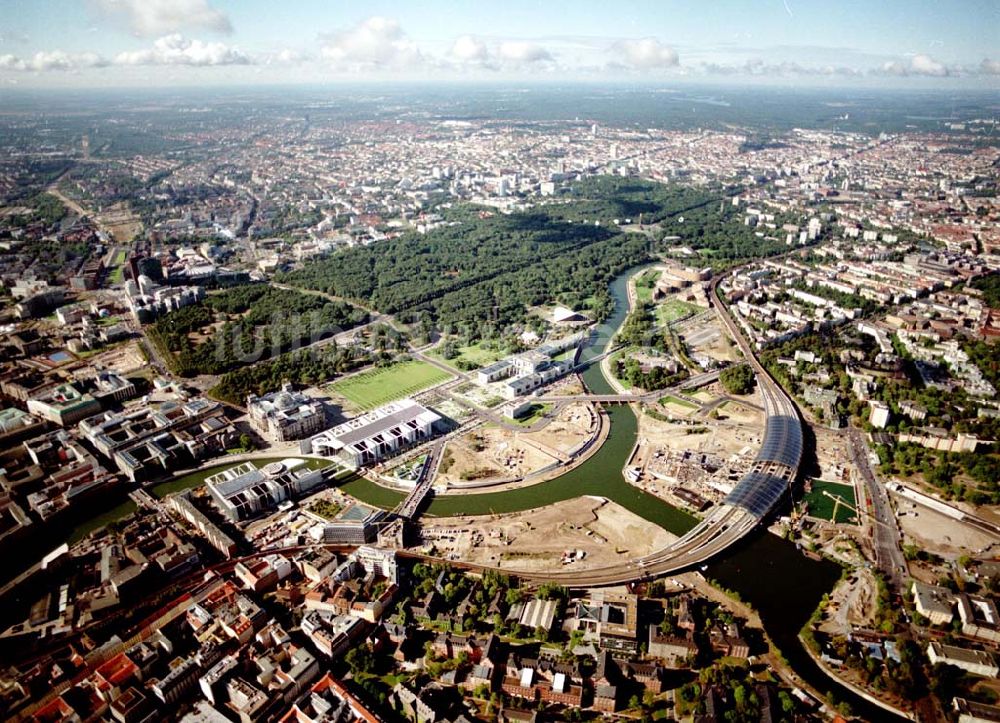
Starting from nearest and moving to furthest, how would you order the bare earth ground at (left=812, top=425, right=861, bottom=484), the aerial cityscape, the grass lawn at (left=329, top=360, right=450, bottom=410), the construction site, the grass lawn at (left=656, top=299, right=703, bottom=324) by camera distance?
1. the aerial cityscape
2. the construction site
3. the bare earth ground at (left=812, top=425, right=861, bottom=484)
4. the grass lawn at (left=329, top=360, right=450, bottom=410)
5. the grass lawn at (left=656, top=299, right=703, bottom=324)

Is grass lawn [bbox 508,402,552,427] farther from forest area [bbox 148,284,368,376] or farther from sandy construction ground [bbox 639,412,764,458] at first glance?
forest area [bbox 148,284,368,376]

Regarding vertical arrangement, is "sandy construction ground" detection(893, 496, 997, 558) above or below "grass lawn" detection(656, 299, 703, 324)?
above

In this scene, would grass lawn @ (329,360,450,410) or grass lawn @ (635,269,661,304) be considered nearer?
grass lawn @ (329,360,450,410)

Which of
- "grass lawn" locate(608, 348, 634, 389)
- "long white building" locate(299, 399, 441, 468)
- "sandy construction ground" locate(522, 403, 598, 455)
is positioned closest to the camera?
"long white building" locate(299, 399, 441, 468)

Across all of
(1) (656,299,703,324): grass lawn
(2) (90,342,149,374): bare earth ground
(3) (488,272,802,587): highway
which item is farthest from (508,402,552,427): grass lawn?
(2) (90,342,149,374): bare earth ground

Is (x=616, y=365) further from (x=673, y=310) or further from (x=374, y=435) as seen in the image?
(x=374, y=435)

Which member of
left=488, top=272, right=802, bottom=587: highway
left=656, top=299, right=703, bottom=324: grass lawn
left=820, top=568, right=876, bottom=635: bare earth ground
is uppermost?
left=488, top=272, right=802, bottom=587: highway

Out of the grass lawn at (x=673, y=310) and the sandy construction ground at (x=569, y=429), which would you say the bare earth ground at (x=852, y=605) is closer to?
the sandy construction ground at (x=569, y=429)
